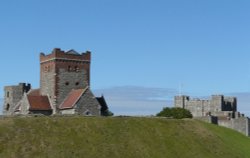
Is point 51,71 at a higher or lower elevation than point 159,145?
higher

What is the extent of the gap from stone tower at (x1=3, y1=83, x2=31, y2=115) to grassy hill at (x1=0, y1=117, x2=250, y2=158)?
2975 centimetres

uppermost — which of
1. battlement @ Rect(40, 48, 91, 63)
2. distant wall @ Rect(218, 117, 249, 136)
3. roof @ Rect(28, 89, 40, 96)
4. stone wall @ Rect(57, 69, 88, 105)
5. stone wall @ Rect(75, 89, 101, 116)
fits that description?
battlement @ Rect(40, 48, 91, 63)

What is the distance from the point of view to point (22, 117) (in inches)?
3061

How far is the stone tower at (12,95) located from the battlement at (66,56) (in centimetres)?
1141

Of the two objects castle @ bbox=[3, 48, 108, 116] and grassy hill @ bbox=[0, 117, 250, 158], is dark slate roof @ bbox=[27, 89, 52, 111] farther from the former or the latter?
grassy hill @ bbox=[0, 117, 250, 158]

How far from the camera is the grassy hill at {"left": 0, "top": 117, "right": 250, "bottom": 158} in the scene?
231 ft

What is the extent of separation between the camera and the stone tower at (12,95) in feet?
354

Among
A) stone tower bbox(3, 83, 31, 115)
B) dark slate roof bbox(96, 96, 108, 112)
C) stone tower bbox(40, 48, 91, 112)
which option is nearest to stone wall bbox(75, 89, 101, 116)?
stone tower bbox(40, 48, 91, 112)

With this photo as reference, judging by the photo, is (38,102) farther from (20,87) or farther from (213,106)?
(213,106)

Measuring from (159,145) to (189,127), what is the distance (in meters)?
11.0

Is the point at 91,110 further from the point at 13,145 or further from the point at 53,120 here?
the point at 13,145

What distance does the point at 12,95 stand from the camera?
108 meters

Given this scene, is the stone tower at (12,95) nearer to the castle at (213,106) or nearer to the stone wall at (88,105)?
the stone wall at (88,105)

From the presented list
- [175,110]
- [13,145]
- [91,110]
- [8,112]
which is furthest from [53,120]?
[175,110]
